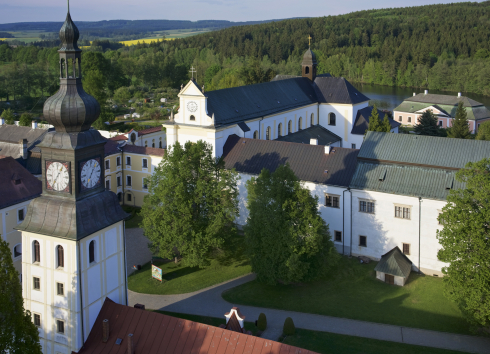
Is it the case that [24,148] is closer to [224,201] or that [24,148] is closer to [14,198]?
[14,198]

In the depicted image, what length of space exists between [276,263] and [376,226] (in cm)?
731

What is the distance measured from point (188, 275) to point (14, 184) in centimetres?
1114

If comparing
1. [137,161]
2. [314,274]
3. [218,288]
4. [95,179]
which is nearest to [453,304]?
[314,274]

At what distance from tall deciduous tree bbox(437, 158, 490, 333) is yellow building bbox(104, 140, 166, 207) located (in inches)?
958

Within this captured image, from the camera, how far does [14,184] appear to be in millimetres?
31250

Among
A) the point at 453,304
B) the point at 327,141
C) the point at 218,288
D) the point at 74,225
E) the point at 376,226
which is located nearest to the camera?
the point at 74,225

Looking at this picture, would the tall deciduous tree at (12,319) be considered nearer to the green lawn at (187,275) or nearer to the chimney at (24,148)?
the green lawn at (187,275)

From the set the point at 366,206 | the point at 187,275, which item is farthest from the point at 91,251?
the point at 366,206

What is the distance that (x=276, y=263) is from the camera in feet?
91.9

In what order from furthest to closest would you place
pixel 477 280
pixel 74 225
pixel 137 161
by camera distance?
pixel 137 161 < pixel 477 280 < pixel 74 225

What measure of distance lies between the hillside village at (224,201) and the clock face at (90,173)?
50mm

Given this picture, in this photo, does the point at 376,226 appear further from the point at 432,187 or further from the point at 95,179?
the point at 95,179

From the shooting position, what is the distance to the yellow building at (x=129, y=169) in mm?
42312

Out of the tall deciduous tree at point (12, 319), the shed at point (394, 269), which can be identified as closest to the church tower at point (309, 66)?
the shed at point (394, 269)
